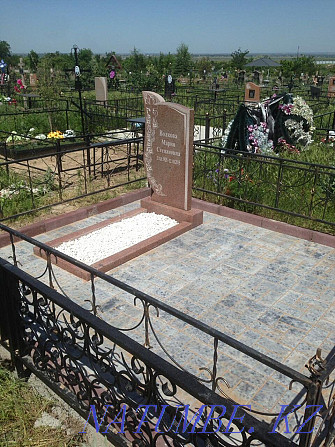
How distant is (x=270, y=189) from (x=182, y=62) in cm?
3955

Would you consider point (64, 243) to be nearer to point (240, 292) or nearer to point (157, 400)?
point (240, 292)

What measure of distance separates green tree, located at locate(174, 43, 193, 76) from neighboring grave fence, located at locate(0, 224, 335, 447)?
42.6 meters

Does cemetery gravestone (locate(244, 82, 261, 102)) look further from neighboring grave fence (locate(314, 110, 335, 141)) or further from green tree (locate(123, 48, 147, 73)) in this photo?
green tree (locate(123, 48, 147, 73))

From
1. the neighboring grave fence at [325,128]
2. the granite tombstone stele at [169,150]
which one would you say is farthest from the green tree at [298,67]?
the granite tombstone stele at [169,150]

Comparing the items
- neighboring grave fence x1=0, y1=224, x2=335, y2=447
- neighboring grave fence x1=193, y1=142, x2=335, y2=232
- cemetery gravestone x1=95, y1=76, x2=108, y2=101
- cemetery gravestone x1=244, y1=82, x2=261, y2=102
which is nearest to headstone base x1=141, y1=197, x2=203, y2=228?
neighboring grave fence x1=193, y1=142, x2=335, y2=232

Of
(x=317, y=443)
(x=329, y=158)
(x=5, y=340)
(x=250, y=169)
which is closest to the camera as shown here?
(x=317, y=443)

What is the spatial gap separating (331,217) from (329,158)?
284cm

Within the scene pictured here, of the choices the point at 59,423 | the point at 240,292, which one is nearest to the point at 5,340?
the point at 59,423

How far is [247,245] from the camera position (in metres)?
6.08

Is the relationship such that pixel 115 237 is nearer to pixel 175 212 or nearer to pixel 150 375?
pixel 175 212

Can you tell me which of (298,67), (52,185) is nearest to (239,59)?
(298,67)

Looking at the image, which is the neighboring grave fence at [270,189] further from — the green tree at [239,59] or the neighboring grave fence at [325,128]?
the green tree at [239,59]

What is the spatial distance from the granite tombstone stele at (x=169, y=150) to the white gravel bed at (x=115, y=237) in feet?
1.50

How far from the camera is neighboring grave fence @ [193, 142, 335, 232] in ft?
21.3
